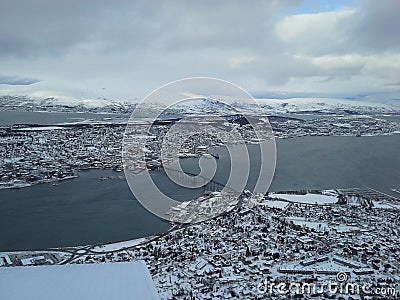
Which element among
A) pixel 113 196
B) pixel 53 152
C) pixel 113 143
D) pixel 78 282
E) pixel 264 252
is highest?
pixel 113 143

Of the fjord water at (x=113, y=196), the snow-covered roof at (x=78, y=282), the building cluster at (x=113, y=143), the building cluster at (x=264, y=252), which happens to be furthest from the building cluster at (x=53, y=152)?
the snow-covered roof at (x=78, y=282)

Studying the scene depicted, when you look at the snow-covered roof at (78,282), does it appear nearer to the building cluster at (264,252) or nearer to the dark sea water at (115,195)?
the building cluster at (264,252)

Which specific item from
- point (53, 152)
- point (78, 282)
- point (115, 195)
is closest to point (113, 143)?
point (53, 152)

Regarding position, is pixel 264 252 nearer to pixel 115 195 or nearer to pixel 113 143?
pixel 115 195

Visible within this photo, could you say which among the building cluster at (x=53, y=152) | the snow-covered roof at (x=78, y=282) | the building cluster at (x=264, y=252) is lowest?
the building cluster at (x=264, y=252)

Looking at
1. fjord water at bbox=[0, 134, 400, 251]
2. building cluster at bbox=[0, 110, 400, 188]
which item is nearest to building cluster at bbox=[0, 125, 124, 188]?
building cluster at bbox=[0, 110, 400, 188]
